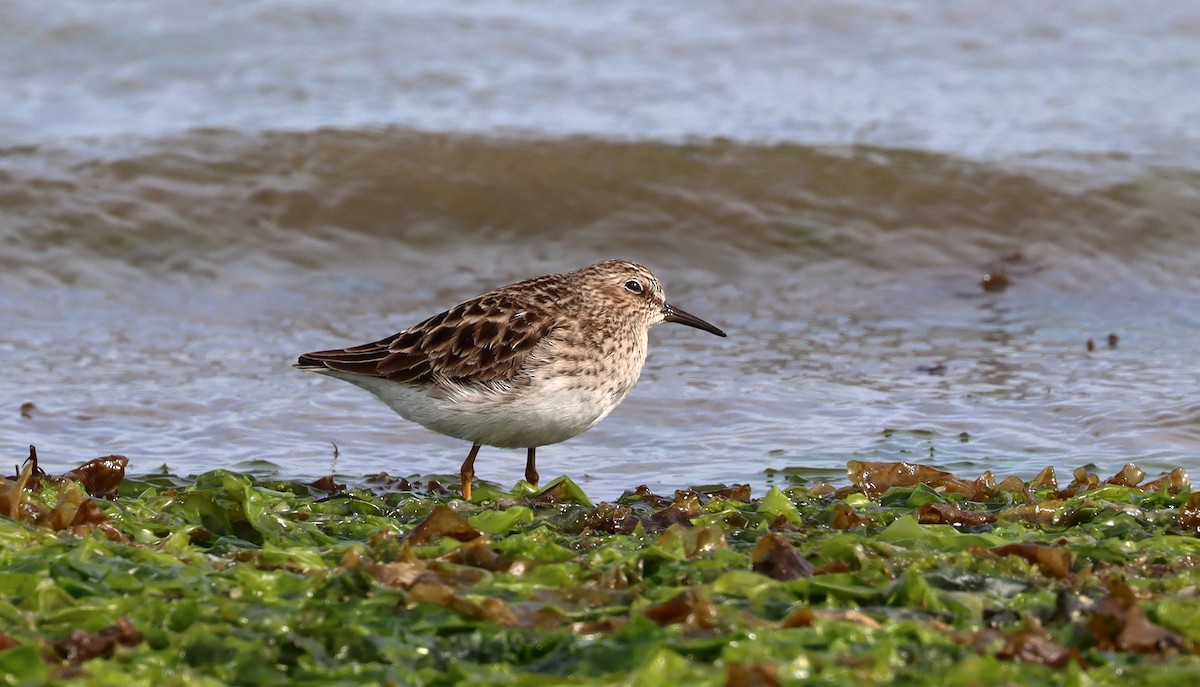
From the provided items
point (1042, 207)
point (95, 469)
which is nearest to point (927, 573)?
point (95, 469)

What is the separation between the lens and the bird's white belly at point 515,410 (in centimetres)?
625

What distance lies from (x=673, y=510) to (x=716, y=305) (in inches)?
226

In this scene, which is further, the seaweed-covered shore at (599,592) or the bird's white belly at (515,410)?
the bird's white belly at (515,410)

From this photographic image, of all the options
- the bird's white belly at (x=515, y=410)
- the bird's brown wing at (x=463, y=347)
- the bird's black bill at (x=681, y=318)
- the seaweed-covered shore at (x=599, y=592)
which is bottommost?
the seaweed-covered shore at (x=599, y=592)

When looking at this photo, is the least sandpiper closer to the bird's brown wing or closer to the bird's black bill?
the bird's brown wing

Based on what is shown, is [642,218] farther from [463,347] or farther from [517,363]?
[517,363]

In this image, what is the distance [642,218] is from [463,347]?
6184mm

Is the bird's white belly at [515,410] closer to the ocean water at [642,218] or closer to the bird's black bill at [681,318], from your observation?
the ocean water at [642,218]

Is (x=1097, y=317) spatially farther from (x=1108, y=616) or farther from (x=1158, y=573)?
(x=1108, y=616)

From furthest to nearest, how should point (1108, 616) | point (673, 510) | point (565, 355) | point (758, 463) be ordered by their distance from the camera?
point (758, 463), point (565, 355), point (673, 510), point (1108, 616)

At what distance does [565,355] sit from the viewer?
6.34 meters

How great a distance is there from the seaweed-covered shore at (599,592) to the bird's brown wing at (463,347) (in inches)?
39.3

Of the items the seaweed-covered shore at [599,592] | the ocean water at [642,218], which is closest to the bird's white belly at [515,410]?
the ocean water at [642,218]

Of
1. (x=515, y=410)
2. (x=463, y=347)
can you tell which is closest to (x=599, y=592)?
(x=515, y=410)
